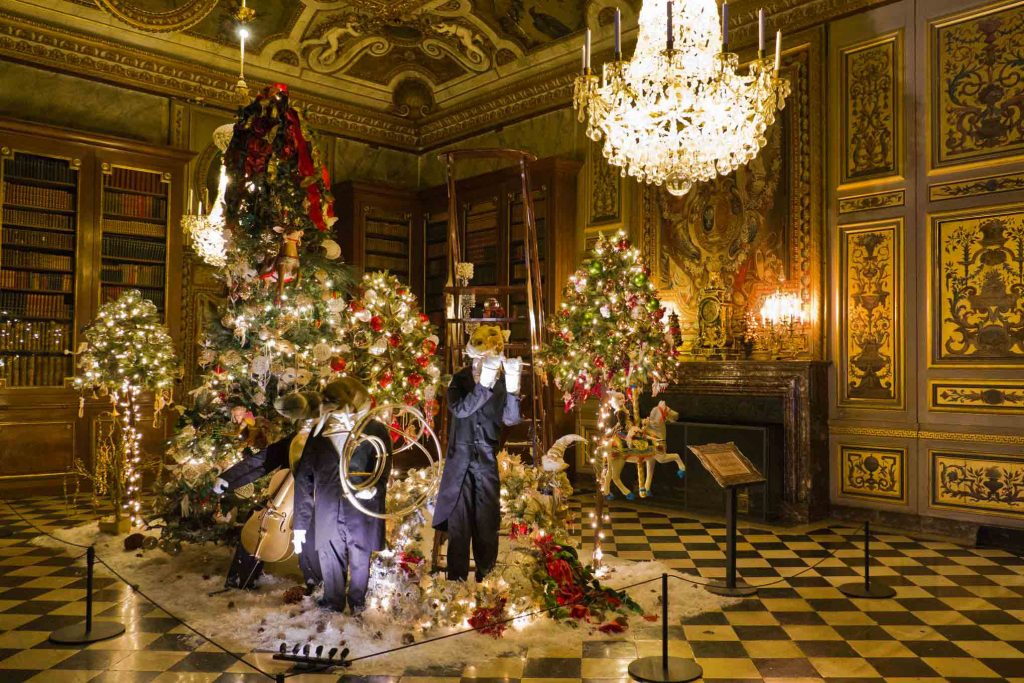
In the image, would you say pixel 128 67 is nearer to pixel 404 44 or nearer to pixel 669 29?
pixel 404 44

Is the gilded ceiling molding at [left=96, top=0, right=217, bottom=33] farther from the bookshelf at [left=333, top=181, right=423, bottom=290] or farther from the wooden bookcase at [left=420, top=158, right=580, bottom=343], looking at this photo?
the wooden bookcase at [left=420, top=158, right=580, bottom=343]

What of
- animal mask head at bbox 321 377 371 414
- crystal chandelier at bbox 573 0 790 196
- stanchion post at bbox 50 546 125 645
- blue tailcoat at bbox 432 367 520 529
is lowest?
stanchion post at bbox 50 546 125 645

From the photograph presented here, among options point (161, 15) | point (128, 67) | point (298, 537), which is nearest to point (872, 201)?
point (298, 537)

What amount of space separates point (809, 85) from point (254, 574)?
20.9 ft

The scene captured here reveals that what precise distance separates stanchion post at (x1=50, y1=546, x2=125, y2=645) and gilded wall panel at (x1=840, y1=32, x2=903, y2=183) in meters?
6.66

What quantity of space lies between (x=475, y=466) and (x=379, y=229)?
697cm

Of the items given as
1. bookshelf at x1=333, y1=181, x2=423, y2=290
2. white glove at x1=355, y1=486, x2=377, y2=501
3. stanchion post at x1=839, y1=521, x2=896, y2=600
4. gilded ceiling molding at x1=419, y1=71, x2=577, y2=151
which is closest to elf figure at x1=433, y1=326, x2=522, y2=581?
white glove at x1=355, y1=486, x2=377, y2=501

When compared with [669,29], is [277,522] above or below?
below

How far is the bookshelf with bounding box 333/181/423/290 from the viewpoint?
10562 millimetres

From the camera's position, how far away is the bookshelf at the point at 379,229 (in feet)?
34.7

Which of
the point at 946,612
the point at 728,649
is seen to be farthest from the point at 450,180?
the point at 946,612

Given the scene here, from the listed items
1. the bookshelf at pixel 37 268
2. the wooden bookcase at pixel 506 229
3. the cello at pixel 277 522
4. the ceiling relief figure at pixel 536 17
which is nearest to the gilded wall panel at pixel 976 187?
the wooden bookcase at pixel 506 229

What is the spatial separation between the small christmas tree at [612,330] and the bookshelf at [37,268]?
6219 millimetres

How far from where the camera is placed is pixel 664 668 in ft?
11.5
